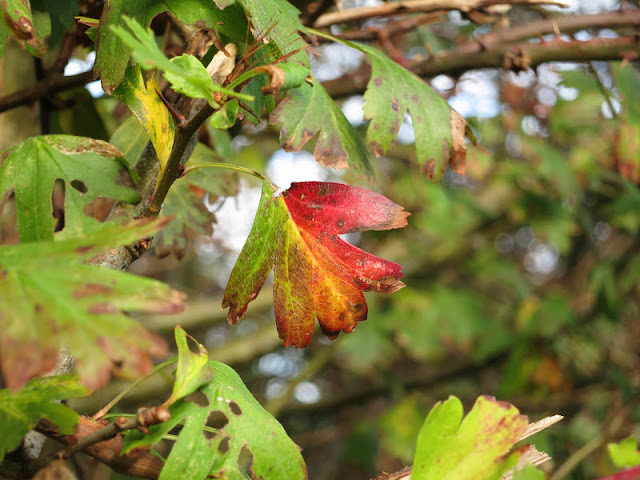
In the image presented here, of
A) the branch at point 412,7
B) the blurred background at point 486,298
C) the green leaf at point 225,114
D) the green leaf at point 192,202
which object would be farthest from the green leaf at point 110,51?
the blurred background at point 486,298

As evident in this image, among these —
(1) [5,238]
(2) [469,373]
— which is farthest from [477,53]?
(2) [469,373]

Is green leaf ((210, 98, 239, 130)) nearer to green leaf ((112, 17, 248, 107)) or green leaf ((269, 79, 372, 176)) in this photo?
green leaf ((112, 17, 248, 107))

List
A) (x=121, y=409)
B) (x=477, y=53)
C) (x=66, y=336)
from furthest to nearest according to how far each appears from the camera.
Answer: (x=121, y=409) < (x=477, y=53) < (x=66, y=336)

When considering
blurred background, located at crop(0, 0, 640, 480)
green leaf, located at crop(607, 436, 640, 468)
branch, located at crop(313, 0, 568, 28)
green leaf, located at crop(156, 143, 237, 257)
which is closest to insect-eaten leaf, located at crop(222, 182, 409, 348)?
green leaf, located at crop(607, 436, 640, 468)

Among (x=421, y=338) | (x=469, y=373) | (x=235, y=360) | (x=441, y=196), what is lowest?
(x=469, y=373)

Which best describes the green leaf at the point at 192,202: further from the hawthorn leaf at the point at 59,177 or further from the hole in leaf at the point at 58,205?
the hawthorn leaf at the point at 59,177

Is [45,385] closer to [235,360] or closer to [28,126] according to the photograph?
[28,126]

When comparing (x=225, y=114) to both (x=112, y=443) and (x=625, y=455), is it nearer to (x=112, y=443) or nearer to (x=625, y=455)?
(x=112, y=443)
